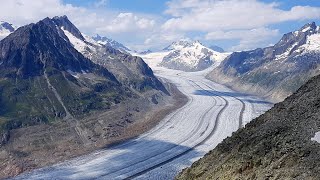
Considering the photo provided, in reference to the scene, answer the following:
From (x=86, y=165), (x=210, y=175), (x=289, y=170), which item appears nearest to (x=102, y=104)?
(x=86, y=165)

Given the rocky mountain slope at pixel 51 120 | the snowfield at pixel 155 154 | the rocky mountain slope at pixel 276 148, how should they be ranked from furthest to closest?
the rocky mountain slope at pixel 51 120 < the snowfield at pixel 155 154 < the rocky mountain slope at pixel 276 148

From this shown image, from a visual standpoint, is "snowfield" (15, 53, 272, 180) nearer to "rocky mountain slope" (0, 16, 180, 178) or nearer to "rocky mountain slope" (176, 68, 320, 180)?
"rocky mountain slope" (0, 16, 180, 178)

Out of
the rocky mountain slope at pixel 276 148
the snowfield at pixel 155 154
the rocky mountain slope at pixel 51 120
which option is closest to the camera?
the rocky mountain slope at pixel 276 148

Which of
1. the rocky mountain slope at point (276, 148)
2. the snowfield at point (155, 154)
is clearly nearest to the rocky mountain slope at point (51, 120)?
the snowfield at point (155, 154)

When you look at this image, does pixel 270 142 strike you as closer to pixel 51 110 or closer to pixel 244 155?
pixel 244 155

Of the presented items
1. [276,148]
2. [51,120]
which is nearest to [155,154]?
[51,120]

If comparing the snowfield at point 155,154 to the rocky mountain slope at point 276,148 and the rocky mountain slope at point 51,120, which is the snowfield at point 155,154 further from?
the rocky mountain slope at point 276,148

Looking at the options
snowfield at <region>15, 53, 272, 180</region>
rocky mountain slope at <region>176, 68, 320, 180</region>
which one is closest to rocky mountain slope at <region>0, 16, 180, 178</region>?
snowfield at <region>15, 53, 272, 180</region>

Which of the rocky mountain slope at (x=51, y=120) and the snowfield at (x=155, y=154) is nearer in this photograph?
the snowfield at (x=155, y=154)
